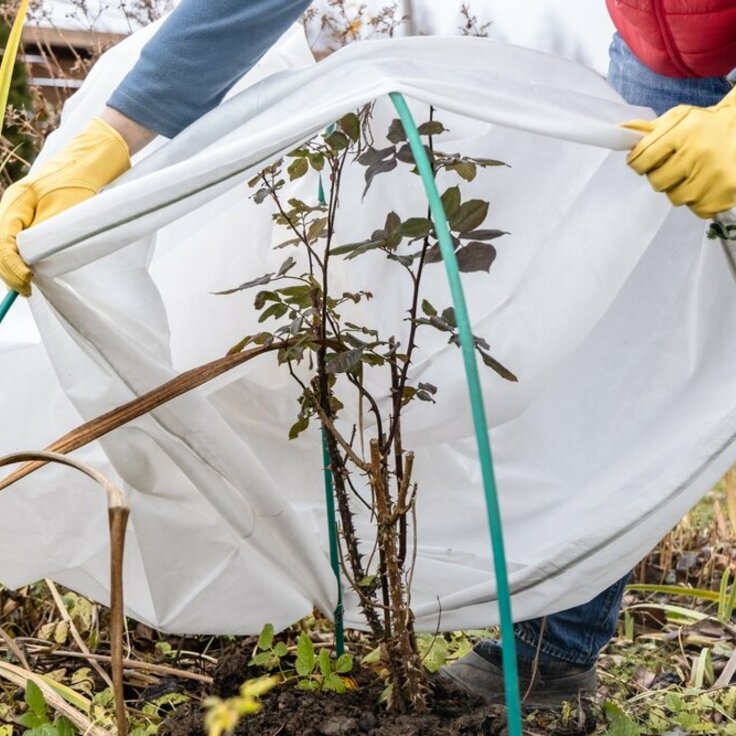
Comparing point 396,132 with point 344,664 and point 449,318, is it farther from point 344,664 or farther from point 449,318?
point 344,664

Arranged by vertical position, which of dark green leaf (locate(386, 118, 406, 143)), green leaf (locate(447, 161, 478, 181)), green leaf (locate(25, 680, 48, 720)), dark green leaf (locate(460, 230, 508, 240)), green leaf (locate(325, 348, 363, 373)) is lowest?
green leaf (locate(25, 680, 48, 720))

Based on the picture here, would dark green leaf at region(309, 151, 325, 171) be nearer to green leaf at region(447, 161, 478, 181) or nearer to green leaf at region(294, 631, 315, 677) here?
green leaf at region(447, 161, 478, 181)

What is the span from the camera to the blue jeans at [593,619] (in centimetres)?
153

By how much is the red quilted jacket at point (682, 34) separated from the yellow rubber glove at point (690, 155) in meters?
0.31

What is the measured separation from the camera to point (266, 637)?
139 cm

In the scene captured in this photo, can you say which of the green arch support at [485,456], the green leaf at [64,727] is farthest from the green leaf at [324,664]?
the green arch support at [485,456]

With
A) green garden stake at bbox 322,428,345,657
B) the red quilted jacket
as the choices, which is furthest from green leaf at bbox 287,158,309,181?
the red quilted jacket

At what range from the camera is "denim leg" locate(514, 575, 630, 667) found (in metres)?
1.55

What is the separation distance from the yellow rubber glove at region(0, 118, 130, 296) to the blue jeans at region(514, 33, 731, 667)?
0.81m

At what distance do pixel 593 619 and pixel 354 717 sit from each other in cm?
48

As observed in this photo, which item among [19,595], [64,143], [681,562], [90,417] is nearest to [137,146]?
[64,143]

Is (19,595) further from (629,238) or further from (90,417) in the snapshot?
(629,238)

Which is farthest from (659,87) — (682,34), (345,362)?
(345,362)

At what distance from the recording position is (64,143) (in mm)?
1449
